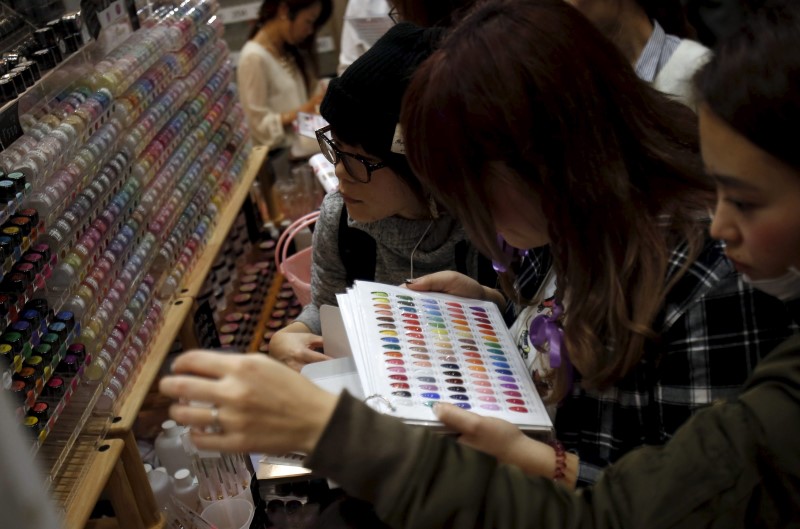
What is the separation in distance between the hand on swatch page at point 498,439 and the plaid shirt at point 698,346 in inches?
3.0

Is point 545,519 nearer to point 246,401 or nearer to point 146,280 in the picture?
point 246,401

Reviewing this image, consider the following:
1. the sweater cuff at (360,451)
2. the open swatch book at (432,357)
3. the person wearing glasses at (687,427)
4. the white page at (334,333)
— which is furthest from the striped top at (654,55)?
the sweater cuff at (360,451)

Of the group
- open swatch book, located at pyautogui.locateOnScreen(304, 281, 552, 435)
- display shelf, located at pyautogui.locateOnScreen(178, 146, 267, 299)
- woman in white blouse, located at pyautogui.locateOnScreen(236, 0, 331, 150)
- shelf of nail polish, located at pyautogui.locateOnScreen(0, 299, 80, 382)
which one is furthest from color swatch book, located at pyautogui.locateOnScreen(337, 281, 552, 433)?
woman in white blouse, located at pyautogui.locateOnScreen(236, 0, 331, 150)

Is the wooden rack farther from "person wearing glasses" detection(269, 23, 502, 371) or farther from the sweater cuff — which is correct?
the sweater cuff

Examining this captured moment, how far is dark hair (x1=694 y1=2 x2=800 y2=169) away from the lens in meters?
1.01

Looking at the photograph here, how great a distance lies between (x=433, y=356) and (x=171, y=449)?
1480 mm

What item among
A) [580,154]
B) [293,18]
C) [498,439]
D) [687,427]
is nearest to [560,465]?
[498,439]

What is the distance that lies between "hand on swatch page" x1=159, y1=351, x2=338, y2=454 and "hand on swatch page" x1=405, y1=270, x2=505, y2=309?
82cm

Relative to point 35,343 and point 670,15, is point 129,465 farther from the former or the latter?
point 670,15

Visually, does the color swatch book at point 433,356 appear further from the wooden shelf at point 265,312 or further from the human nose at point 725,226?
the wooden shelf at point 265,312

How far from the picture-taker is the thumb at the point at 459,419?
4.25 ft

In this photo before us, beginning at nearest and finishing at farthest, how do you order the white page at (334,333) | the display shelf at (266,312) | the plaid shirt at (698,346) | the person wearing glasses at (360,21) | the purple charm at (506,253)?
the plaid shirt at (698,346), the purple charm at (506,253), the white page at (334,333), the display shelf at (266,312), the person wearing glasses at (360,21)

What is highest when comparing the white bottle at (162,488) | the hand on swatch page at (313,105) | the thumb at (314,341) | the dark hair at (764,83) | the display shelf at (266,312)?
the dark hair at (764,83)

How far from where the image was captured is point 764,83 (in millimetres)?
1033
